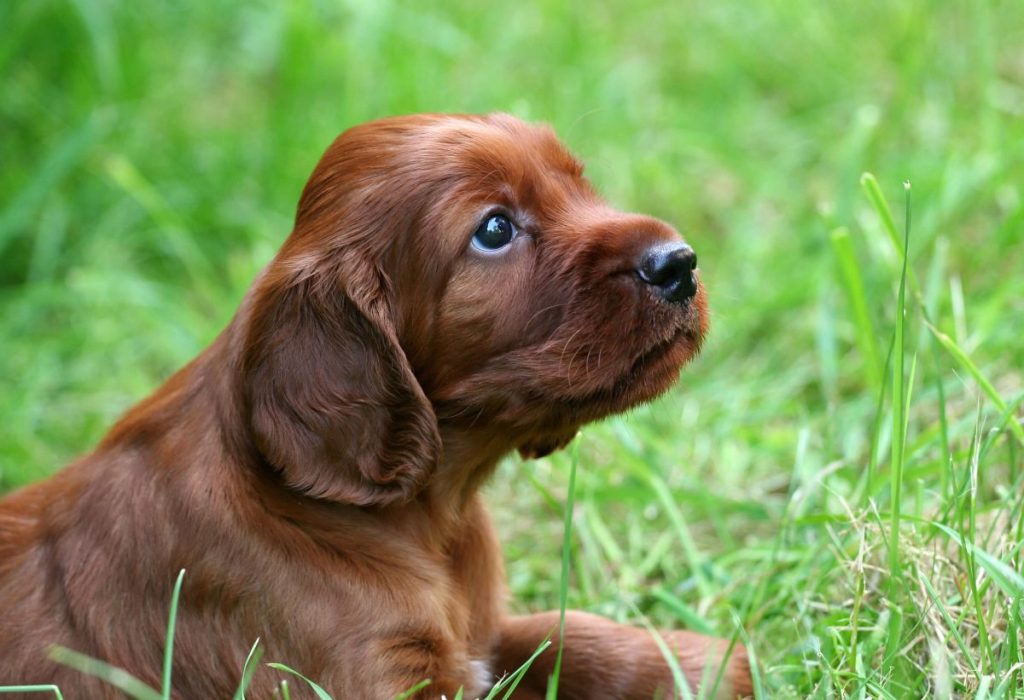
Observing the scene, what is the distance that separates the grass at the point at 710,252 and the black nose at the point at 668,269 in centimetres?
48

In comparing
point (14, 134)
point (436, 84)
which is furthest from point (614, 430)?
point (14, 134)

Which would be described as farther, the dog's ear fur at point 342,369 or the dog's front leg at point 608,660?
the dog's front leg at point 608,660

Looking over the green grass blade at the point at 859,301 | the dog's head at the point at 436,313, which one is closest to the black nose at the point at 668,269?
the dog's head at the point at 436,313

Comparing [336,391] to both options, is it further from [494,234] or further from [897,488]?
[897,488]

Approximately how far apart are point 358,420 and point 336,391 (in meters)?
0.08

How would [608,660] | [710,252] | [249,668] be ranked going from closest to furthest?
[249,668] → [608,660] → [710,252]

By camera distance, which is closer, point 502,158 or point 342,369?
point 342,369

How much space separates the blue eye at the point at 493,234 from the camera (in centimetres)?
302

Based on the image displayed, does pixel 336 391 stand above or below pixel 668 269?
below

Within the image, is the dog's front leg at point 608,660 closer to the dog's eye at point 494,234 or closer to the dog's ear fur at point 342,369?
the dog's ear fur at point 342,369

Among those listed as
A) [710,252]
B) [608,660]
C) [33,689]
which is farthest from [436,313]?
[710,252]

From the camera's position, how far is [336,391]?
2.88 metres

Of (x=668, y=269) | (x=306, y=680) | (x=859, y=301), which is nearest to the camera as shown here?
(x=306, y=680)

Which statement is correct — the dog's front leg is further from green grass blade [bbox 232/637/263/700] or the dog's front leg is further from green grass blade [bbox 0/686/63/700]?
green grass blade [bbox 0/686/63/700]
